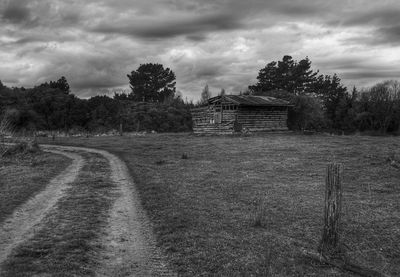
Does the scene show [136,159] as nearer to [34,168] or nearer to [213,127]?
[34,168]

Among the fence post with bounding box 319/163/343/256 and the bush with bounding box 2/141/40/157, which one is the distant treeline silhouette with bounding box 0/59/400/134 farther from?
the fence post with bounding box 319/163/343/256

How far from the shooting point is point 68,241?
9.27 meters

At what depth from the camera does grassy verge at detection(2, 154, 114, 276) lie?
767 centimetres

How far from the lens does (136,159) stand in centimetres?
2569

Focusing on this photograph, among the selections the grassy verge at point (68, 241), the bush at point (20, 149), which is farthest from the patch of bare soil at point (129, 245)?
the bush at point (20, 149)

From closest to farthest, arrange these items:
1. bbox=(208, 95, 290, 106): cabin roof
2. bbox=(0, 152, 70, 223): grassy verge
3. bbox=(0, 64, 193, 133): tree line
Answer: bbox=(0, 152, 70, 223): grassy verge < bbox=(208, 95, 290, 106): cabin roof < bbox=(0, 64, 193, 133): tree line

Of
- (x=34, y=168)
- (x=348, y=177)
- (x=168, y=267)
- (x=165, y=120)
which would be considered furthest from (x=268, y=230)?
(x=165, y=120)

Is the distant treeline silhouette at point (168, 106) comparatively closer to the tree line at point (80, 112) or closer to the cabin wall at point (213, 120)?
the tree line at point (80, 112)

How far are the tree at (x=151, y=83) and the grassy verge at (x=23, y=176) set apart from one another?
211 ft

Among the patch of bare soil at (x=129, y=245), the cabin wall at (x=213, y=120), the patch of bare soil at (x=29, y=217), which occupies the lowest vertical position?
the patch of bare soil at (x=129, y=245)

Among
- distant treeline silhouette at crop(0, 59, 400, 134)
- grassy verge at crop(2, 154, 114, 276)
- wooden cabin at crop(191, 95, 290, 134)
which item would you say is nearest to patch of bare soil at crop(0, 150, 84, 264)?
grassy verge at crop(2, 154, 114, 276)

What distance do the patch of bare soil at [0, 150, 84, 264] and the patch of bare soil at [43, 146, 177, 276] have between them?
2.07 m

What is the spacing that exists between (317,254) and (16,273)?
21.8 feet

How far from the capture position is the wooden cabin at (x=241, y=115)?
50844 mm
